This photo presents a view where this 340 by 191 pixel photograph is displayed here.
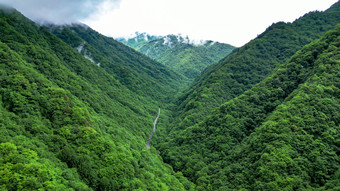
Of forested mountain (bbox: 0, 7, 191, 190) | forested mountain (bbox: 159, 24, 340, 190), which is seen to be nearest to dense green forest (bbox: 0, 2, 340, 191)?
forested mountain (bbox: 0, 7, 191, 190)

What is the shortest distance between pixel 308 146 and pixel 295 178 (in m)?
17.6

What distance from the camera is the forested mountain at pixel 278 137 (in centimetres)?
8081

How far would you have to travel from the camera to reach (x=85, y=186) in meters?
59.0

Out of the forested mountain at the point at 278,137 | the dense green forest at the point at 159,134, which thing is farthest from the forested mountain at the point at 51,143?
the forested mountain at the point at 278,137

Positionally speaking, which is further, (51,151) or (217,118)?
(217,118)

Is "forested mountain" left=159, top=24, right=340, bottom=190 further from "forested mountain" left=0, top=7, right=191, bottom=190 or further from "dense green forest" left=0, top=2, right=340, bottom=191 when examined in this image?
"forested mountain" left=0, top=7, right=191, bottom=190

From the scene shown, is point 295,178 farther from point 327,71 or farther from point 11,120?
point 11,120

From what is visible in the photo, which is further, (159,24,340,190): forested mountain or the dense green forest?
(159,24,340,190): forested mountain

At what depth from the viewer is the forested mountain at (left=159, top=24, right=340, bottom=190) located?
80.8 meters

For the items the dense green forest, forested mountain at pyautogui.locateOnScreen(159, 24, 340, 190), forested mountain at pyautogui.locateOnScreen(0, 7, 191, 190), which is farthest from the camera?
forested mountain at pyautogui.locateOnScreen(159, 24, 340, 190)

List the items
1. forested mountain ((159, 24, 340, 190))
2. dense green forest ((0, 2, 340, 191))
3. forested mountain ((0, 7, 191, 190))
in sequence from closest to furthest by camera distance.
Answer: forested mountain ((0, 7, 191, 190)) → dense green forest ((0, 2, 340, 191)) → forested mountain ((159, 24, 340, 190))

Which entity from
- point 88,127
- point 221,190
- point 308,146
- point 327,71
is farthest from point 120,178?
point 327,71

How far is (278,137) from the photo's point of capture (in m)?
93.7

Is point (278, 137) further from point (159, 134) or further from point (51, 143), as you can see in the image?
point (51, 143)
